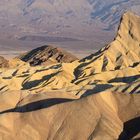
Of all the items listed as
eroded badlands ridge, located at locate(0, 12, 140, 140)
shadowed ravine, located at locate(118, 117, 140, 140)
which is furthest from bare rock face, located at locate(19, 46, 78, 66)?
shadowed ravine, located at locate(118, 117, 140, 140)

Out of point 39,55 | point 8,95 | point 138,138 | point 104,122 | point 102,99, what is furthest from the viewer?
point 39,55

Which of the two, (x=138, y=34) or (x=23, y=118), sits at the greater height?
(x=23, y=118)

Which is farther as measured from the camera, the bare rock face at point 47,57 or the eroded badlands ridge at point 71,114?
the bare rock face at point 47,57

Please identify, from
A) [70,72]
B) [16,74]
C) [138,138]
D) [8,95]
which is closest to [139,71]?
[70,72]

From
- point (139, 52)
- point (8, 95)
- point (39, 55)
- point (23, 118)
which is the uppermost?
point (23, 118)

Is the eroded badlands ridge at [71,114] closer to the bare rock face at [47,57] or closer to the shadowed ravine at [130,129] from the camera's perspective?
the shadowed ravine at [130,129]

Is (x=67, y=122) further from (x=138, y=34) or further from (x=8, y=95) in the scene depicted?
(x=138, y=34)

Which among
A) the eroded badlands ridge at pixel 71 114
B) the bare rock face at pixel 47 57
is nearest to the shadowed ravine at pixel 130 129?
the eroded badlands ridge at pixel 71 114

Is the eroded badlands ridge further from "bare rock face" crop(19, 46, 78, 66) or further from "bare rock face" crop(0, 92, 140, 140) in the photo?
"bare rock face" crop(19, 46, 78, 66)

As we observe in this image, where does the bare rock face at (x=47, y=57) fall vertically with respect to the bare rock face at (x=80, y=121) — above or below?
below
